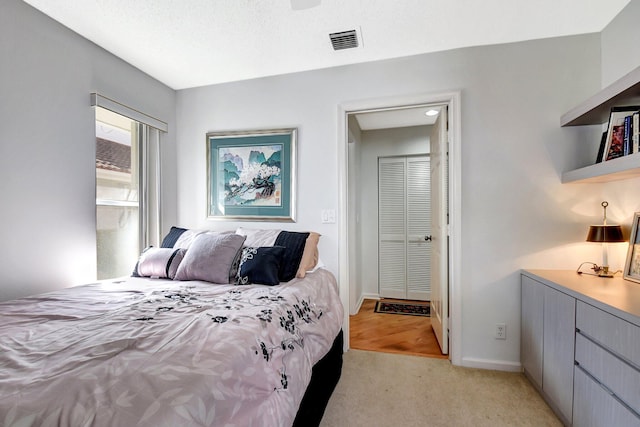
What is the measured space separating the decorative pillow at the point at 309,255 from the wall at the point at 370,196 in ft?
6.01

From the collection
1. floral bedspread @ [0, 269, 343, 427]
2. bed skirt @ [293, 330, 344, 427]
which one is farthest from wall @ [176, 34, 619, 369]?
floral bedspread @ [0, 269, 343, 427]

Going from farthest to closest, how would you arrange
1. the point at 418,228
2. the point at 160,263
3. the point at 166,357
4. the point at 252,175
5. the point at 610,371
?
the point at 418,228 < the point at 252,175 < the point at 160,263 < the point at 610,371 < the point at 166,357

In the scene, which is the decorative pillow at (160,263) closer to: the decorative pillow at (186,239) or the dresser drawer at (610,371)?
the decorative pillow at (186,239)

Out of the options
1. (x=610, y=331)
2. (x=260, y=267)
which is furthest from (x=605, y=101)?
(x=260, y=267)

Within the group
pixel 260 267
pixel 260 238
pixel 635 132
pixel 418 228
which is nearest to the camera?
pixel 635 132

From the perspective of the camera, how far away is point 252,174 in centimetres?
278

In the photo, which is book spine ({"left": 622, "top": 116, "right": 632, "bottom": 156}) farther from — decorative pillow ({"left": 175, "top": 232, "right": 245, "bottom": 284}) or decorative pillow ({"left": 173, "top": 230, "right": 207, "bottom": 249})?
decorative pillow ({"left": 173, "top": 230, "right": 207, "bottom": 249})

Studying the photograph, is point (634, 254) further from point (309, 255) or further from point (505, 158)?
point (309, 255)

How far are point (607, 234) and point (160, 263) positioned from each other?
3.02 meters

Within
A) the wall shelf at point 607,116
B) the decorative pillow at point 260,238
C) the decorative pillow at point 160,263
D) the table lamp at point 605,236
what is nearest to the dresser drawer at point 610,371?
the table lamp at point 605,236

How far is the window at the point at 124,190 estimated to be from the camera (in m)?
2.35

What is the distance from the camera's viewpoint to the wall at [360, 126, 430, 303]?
163 inches

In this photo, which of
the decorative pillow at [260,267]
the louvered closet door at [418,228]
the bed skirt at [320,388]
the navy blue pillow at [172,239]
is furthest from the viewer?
the louvered closet door at [418,228]

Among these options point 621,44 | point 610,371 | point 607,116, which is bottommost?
point 610,371
